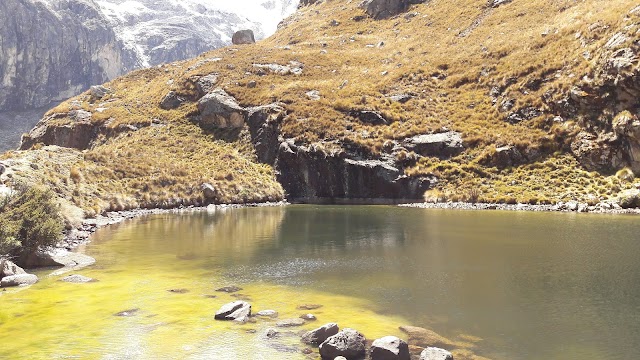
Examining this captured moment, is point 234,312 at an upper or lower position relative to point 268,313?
upper

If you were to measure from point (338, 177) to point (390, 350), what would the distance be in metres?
52.2

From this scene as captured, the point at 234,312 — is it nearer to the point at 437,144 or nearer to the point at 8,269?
the point at 8,269

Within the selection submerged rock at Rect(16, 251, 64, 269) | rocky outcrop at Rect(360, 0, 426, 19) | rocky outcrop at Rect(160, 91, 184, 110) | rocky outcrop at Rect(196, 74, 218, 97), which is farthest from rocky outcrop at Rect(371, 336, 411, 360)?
rocky outcrop at Rect(360, 0, 426, 19)

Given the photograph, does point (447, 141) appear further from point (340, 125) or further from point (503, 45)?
point (503, 45)

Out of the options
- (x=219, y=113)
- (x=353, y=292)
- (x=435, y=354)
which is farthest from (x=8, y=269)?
(x=219, y=113)

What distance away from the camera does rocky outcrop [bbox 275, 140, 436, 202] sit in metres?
59.7

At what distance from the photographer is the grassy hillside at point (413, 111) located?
175 ft

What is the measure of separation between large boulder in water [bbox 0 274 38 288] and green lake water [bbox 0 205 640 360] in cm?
53

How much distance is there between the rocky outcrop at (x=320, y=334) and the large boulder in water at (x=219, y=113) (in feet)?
217

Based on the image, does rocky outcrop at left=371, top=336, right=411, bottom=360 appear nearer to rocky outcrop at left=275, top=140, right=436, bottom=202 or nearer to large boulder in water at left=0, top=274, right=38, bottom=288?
large boulder in water at left=0, top=274, right=38, bottom=288

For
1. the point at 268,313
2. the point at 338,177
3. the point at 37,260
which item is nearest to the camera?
the point at 268,313

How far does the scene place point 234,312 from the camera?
15078 mm

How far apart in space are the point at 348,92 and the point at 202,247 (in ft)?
177

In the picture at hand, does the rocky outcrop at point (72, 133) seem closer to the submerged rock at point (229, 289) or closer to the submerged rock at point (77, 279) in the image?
the submerged rock at point (77, 279)
